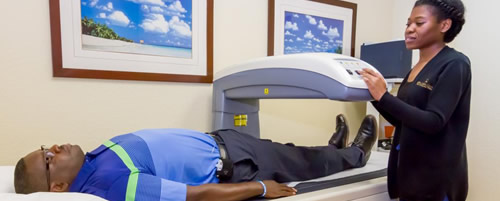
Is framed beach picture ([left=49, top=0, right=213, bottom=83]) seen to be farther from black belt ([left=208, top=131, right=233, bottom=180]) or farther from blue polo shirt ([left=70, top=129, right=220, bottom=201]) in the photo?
black belt ([left=208, top=131, right=233, bottom=180])

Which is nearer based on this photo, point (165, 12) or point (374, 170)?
point (374, 170)

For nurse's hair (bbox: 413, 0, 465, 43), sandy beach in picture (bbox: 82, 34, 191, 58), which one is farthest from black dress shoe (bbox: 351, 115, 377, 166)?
sandy beach in picture (bbox: 82, 34, 191, 58)

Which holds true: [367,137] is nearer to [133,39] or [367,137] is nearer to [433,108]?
[433,108]

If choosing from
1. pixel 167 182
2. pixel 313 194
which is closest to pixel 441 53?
pixel 313 194

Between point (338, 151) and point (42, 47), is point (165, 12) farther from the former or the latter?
point (338, 151)

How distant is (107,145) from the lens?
1.12 meters

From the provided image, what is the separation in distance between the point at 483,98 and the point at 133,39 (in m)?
2.07

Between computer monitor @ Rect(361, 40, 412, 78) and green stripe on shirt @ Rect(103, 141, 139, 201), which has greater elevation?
computer monitor @ Rect(361, 40, 412, 78)

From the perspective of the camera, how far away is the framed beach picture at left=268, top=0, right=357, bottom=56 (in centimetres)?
192

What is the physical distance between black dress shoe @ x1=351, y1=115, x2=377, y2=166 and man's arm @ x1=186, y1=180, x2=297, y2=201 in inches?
25.5

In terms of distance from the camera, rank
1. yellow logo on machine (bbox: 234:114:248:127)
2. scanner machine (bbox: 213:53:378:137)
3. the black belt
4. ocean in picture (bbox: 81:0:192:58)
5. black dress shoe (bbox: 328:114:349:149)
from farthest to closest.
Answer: black dress shoe (bbox: 328:114:349:149), yellow logo on machine (bbox: 234:114:248:127), ocean in picture (bbox: 81:0:192:58), the black belt, scanner machine (bbox: 213:53:378:137)

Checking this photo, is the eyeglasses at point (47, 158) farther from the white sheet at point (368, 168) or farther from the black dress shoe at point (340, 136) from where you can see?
the black dress shoe at point (340, 136)

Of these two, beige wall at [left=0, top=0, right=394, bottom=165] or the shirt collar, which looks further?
beige wall at [left=0, top=0, right=394, bottom=165]

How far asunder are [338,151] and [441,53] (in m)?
0.66
